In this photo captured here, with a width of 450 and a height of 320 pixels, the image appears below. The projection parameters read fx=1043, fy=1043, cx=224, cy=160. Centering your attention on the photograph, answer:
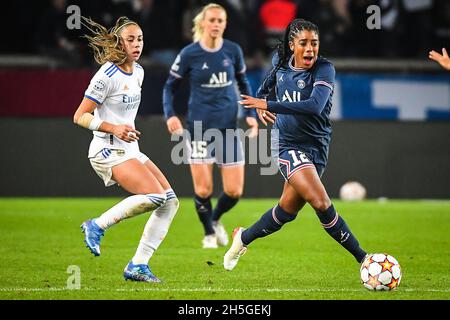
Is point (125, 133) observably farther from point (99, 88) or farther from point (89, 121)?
point (99, 88)

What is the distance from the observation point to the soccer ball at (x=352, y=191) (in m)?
16.8

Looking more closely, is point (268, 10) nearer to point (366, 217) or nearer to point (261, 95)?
point (366, 217)

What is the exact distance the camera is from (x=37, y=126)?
16672mm

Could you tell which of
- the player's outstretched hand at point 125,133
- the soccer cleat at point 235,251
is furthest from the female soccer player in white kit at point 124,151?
the soccer cleat at point 235,251

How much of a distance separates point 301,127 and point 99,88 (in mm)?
1651

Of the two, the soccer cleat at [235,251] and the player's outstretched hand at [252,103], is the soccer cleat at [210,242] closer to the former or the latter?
the soccer cleat at [235,251]

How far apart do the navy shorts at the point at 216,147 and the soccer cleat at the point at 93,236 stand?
3.34 metres

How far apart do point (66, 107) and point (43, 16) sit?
4.98 feet

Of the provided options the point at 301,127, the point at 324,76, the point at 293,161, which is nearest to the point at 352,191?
the point at 301,127

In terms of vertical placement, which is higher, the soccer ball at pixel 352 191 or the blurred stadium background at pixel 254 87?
the blurred stadium background at pixel 254 87

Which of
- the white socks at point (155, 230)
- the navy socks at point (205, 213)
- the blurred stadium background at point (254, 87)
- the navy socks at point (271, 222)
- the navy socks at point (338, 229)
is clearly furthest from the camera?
the blurred stadium background at point (254, 87)

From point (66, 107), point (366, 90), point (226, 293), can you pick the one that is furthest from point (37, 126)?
point (226, 293)

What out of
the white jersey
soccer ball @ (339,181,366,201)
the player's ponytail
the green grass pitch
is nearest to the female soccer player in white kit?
the white jersey

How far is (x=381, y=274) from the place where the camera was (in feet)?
25.3
